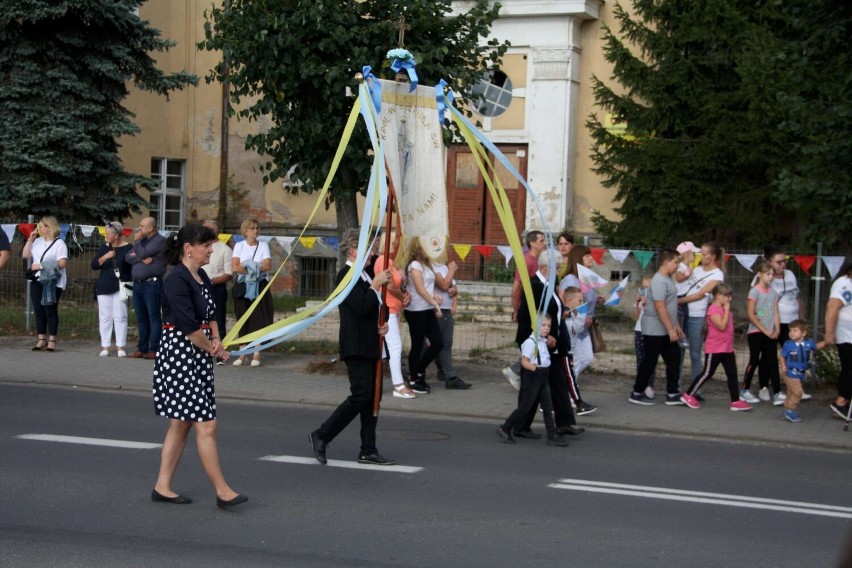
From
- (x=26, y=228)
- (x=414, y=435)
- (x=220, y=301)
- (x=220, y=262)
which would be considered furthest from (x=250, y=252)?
(x=26, y=228)

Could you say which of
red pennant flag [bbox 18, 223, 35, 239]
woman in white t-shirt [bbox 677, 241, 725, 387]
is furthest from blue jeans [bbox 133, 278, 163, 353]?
woman in white t-shirt [bbox 677, 241, 725, 387]

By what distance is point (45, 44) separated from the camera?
20.9 m

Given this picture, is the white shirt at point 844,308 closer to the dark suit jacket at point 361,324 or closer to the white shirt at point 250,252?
the dark suit jacket at point 361,324

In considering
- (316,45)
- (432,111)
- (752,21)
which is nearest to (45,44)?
(316,45)

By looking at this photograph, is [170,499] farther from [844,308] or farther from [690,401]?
[844,308]

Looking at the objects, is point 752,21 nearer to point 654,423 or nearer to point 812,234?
point 812,234

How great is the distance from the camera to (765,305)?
1227 cm

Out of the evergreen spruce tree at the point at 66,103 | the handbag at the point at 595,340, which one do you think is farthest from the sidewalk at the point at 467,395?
the evergreen spruce tree at the point at 66,103

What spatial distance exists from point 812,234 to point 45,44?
1475cm

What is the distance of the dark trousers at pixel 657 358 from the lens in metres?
11.9

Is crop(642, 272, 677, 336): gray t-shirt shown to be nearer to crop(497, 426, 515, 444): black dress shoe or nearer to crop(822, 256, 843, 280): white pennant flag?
crop(497, 426, 515, 444): black dress shoe

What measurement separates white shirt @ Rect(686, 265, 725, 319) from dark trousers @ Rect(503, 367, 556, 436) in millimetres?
3237

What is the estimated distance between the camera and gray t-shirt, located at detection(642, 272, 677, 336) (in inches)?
463

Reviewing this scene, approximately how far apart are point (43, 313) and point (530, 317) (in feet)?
26.7
